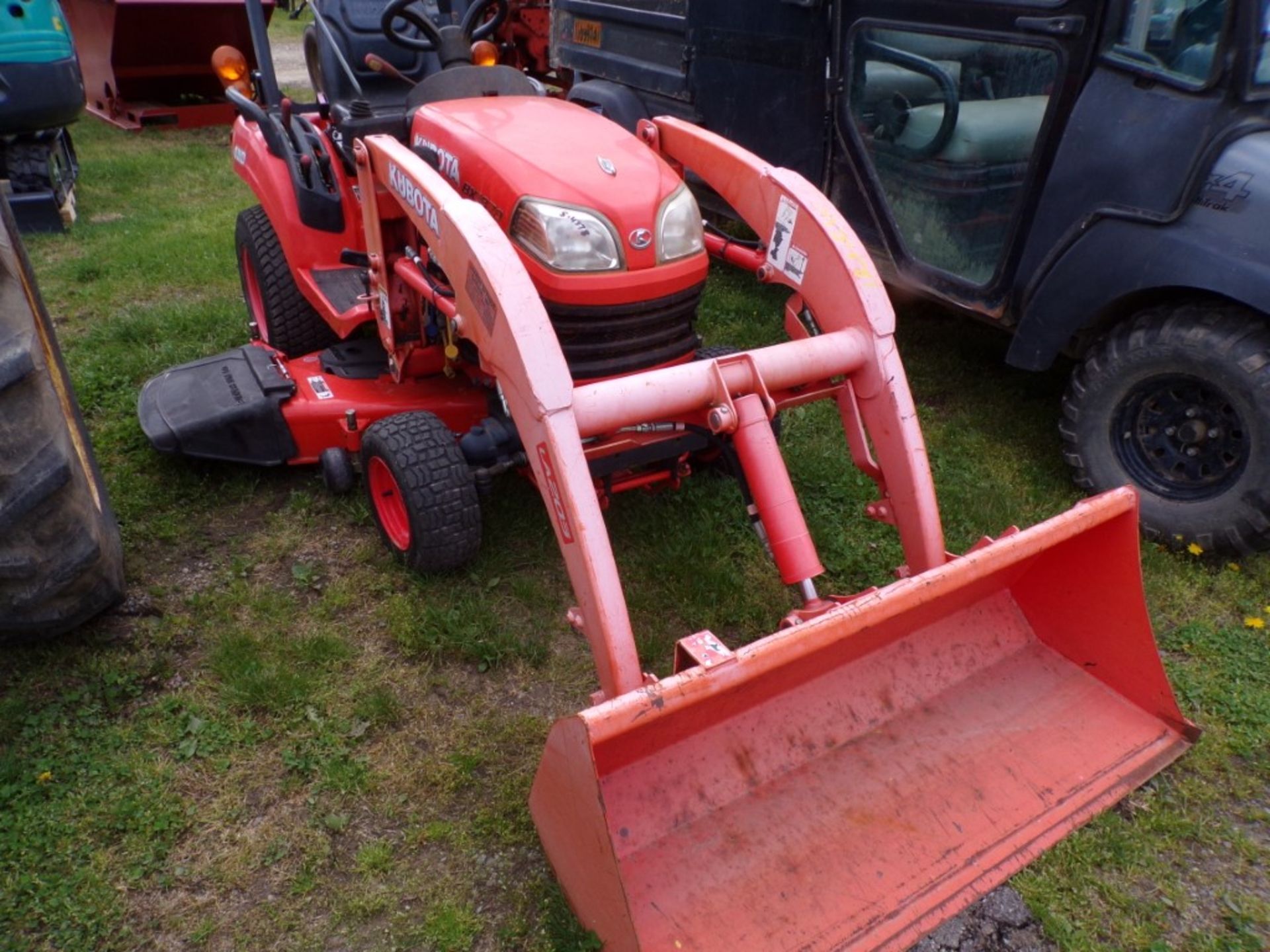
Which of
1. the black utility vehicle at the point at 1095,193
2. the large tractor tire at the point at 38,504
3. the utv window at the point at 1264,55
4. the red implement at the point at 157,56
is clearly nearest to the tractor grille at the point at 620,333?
the large tractor tire at the point at 38,504

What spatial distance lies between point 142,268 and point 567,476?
4.12 metres

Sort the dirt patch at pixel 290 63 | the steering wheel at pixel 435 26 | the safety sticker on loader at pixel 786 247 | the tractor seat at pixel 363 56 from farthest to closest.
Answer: the dirt patch at pixel 290 63 → the tractor seat at pixel 363 56 → the steering wheel at pixel 435 26 → the safety sticker on loader at pixel 786 247

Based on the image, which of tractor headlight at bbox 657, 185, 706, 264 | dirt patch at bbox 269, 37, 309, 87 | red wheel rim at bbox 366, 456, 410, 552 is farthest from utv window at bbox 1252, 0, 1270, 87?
dirt patch at bbox 269, 37, 309, 87

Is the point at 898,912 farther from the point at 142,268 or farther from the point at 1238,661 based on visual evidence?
the point at 142,268

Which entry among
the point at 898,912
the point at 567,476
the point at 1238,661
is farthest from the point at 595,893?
the point at 1238,661

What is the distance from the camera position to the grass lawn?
2.05 metres

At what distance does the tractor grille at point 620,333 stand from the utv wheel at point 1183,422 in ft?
4.81

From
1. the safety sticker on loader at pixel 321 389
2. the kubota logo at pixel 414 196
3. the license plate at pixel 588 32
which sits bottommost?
the safety sticker on loader at pixel 321 389

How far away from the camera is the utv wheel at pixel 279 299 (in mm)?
3676

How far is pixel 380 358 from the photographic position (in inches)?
133

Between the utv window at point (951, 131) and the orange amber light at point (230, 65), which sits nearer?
the utv window at point (951, 131)

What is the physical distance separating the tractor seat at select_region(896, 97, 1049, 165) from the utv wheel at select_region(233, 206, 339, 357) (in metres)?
2.41

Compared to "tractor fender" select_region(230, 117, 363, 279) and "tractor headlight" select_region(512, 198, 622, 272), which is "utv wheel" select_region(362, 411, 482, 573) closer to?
"tractor headlight" select_region(512, 198, 622, 272)

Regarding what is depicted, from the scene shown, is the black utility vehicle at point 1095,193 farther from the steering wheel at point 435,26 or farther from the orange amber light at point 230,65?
the orange amber light at point 230,65
